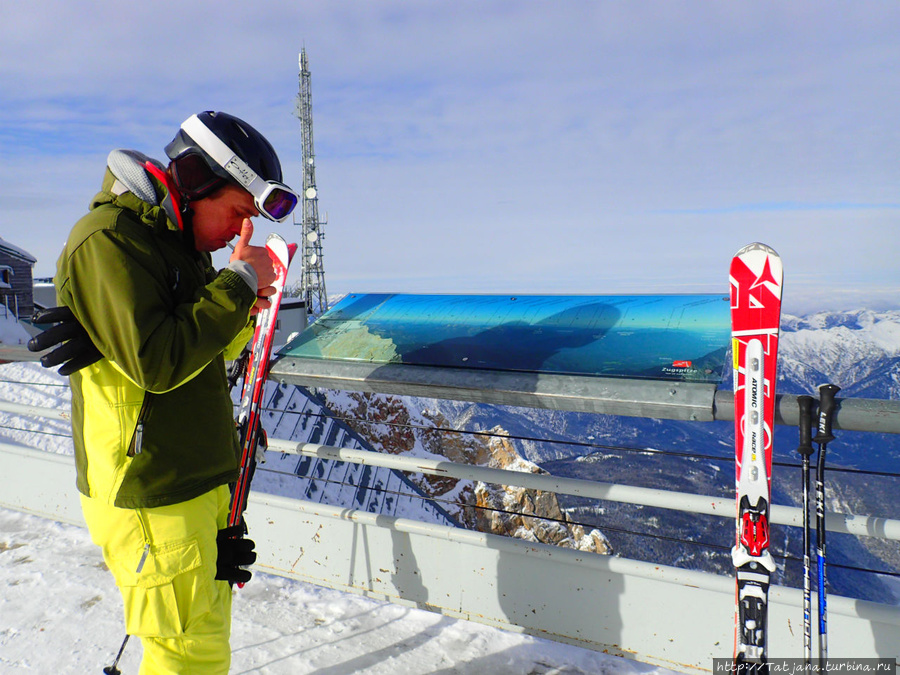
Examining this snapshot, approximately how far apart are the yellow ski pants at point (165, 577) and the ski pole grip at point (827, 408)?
1860 mm

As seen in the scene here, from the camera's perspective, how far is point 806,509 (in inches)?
77.0

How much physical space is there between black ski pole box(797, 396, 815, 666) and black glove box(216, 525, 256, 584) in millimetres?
1709

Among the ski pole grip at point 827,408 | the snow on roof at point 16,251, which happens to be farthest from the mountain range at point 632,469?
the snow on roof at point 16,251

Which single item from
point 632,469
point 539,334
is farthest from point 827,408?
point 632,469

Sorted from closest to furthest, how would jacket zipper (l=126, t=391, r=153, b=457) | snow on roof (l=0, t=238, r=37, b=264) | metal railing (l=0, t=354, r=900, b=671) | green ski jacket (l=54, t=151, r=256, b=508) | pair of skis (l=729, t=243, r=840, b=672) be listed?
green ski jacket (l=54, t=151, r=256, b=508) → jacket zipper (l=126, t=391, r=153, b=457) → pair of skis (l=729, t=243, r=840, b=672) → metal railing (l=0, t=354, r=900, b=671) → snow on roof (l=0, t=238, r=37, b=264)

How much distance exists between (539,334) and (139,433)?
170 centimetres

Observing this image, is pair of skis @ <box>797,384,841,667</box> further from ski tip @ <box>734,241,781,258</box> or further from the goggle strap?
the goggle strap

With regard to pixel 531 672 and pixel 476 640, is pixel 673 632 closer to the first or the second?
pixel 531 672

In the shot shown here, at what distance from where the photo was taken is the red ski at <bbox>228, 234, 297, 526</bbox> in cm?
251

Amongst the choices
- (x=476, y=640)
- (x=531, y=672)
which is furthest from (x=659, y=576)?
(x=476, y=640)

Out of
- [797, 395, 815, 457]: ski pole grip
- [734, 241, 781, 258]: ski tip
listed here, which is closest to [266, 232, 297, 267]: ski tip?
[734, 241, 781, 258]: ski tip

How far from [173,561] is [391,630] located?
4.49 feet

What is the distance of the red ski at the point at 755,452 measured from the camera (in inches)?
75.4

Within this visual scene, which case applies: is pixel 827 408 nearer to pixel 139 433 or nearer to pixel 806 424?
pixel 806 424
